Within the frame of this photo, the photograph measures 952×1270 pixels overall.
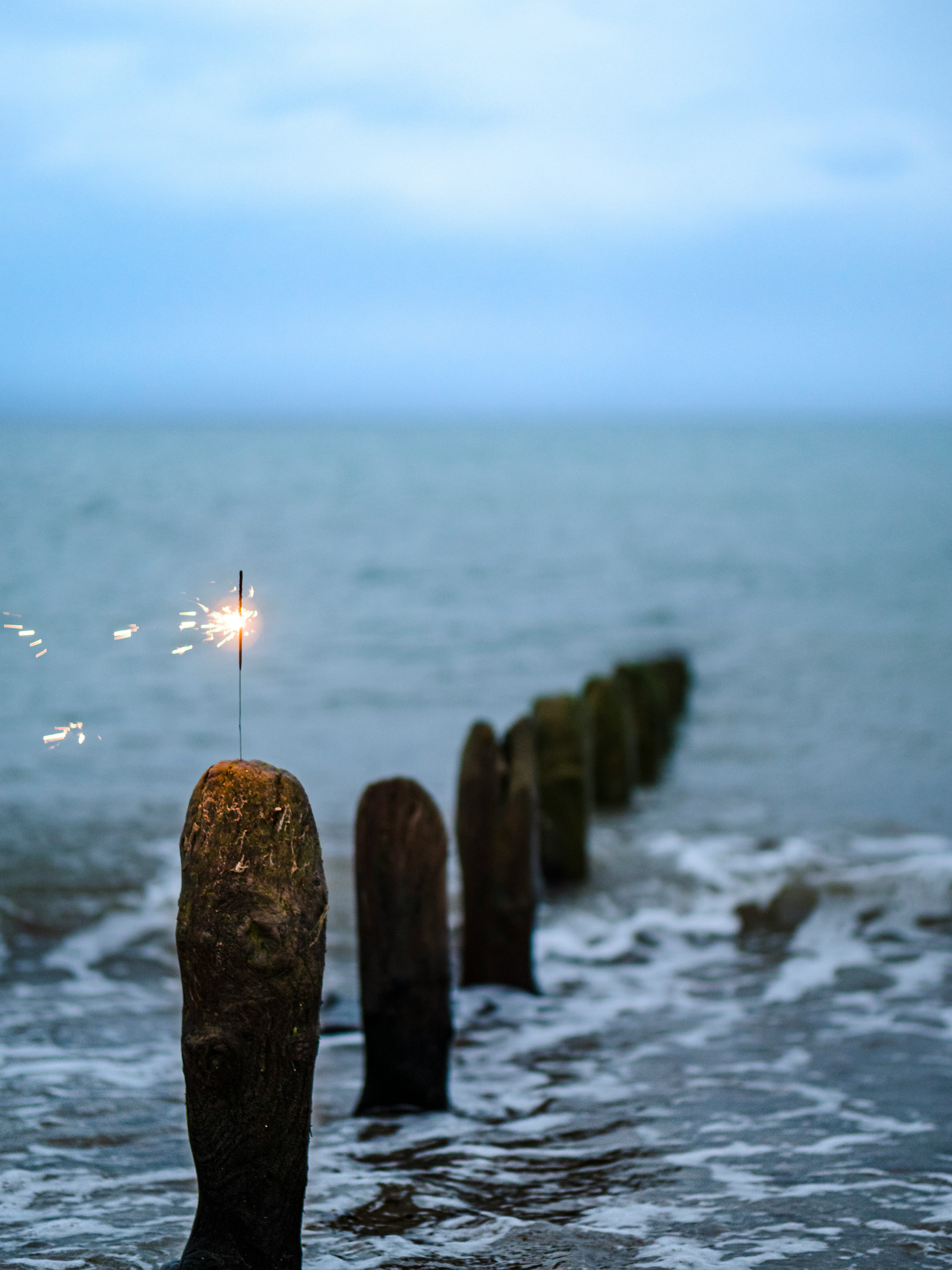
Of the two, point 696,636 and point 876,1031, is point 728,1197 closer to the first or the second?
point 876,1031

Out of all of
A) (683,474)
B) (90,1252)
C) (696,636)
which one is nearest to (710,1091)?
(90,1252)

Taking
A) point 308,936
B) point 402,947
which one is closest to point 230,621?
point 308,936

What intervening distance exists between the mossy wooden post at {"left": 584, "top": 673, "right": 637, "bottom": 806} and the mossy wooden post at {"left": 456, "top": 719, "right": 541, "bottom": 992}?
5.44 metres

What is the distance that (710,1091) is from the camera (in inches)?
232

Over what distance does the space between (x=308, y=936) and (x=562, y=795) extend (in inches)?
254

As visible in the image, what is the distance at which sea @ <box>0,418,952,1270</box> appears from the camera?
4.51 meters

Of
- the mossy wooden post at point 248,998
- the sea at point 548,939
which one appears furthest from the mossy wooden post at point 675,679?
the mossy wooden post at point 248,998

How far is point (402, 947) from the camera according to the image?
532 cm

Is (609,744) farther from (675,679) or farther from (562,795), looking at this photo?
(675,679)

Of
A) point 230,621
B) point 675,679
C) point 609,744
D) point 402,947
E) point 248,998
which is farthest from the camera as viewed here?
point 675,679

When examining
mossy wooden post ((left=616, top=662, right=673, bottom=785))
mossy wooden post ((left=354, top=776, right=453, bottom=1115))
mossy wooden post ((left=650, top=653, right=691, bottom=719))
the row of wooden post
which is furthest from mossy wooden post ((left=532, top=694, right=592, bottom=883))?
mossy wooden post ((left=650, top=653, right=691, bottom=719))

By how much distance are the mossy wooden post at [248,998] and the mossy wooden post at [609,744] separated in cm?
913

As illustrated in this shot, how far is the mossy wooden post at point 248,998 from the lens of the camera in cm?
339

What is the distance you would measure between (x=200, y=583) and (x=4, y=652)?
14276mm
